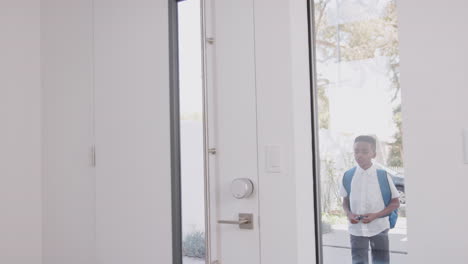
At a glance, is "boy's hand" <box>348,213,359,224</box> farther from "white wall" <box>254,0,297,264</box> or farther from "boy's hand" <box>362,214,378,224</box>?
"white wall" <box>254,0,297,264</box>

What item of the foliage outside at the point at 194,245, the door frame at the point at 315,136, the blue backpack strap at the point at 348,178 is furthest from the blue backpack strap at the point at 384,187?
the foliage outside at the point at 194,245

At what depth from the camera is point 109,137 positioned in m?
2.24

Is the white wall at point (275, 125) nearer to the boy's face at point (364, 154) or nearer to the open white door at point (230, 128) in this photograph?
the open white door at point (230, 128)

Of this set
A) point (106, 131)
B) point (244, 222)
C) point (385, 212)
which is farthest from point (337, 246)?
point (106, 131)

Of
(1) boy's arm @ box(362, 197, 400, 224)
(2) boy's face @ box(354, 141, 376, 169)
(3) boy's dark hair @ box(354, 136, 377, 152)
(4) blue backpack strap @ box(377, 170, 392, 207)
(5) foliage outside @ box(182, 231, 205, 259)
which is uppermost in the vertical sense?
(3) boy's dark hair @ box(354, 136, 377, 152)

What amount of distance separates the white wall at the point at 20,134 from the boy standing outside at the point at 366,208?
1642 millimetres

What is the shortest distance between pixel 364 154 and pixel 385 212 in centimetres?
22

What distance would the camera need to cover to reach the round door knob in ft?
5.78

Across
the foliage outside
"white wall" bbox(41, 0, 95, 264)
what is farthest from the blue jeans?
"white wall" bbox(41, 0, 95, 264)

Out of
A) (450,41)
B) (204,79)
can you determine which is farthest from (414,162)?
(204,79)

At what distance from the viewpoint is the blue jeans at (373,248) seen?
1707 mm

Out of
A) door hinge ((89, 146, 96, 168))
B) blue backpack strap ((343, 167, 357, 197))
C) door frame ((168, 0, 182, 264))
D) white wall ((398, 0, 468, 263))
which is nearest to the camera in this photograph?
white wall ((398, 0, 468, 263))

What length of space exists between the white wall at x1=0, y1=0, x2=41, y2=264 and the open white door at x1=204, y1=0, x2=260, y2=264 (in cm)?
112

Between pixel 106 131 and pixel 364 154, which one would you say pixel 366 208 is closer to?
pixel 364 154
